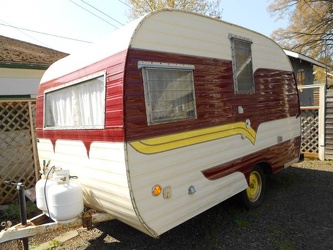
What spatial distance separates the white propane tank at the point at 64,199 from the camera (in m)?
3.43

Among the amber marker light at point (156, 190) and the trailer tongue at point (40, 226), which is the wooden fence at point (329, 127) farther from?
the trailer tongue at point (40, 226)

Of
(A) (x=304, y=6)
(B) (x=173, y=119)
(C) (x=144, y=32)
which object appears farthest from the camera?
(A) (x=304, y=6)

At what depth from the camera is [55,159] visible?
4.67 meters

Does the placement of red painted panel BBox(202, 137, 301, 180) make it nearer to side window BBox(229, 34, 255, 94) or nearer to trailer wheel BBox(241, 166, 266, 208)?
trailer wheel BBox(241, 166, 266, 208)

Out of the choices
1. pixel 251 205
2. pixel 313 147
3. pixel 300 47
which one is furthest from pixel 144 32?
pixel 300 47

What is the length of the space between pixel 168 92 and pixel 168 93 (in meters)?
0.01

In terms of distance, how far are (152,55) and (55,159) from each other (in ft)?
8.55

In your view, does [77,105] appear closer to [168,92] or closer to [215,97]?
[168,92]

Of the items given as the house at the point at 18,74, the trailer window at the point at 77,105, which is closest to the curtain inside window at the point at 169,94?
the trailer window at the point at 77,105

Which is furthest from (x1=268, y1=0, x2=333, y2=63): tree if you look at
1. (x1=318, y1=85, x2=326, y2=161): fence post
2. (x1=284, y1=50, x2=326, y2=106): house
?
(x1=318, y1=85, x2=326, y2=161): fence post

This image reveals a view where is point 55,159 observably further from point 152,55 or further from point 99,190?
point 152,55

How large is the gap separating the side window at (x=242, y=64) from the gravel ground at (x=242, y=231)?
2083 mm

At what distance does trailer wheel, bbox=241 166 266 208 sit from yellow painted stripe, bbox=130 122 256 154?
843 mm

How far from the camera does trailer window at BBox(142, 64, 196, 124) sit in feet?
10.8
